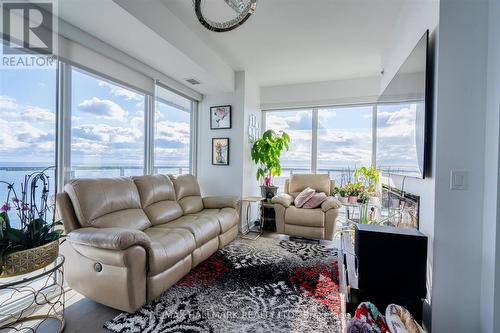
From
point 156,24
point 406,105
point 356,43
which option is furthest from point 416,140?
point 156,24

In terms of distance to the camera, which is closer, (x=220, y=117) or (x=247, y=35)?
(x=247, y=35)

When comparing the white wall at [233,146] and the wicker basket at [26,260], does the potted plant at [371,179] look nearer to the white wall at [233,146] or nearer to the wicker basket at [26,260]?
the white wall at [233,146]

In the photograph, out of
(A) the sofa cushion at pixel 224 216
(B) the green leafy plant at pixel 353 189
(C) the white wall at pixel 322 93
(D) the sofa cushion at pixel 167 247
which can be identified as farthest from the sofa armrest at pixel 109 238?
(C) the white wall at pixel 322 93

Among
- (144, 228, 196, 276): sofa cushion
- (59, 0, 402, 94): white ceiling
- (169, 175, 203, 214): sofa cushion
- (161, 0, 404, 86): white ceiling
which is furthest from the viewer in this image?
(169, 175, 203, 214): sofa cushion

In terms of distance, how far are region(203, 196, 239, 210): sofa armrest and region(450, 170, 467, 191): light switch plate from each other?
2529 millimetres

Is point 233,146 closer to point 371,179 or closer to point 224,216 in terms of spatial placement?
point 224,216

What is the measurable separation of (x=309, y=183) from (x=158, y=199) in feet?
8.48

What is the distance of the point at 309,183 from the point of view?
13.3 ft

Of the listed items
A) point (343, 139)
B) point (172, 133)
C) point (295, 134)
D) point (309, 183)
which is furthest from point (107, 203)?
point (343, 139)

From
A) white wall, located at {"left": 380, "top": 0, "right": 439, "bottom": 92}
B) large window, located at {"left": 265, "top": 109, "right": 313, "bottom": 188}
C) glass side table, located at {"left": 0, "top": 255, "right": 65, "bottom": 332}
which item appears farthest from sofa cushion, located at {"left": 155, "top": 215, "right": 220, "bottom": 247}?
white wall, located at {"left": 380, "top": 0, "right": 439, "bottom": 92}

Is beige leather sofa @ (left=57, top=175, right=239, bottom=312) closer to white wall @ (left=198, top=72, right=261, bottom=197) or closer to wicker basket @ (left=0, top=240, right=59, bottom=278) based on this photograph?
wicker basket @ (left=0, top=240, right=59, bottom=278)

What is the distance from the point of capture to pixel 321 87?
430cm

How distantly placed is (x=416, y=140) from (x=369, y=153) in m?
2.80

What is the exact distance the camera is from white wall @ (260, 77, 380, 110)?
158 inches
